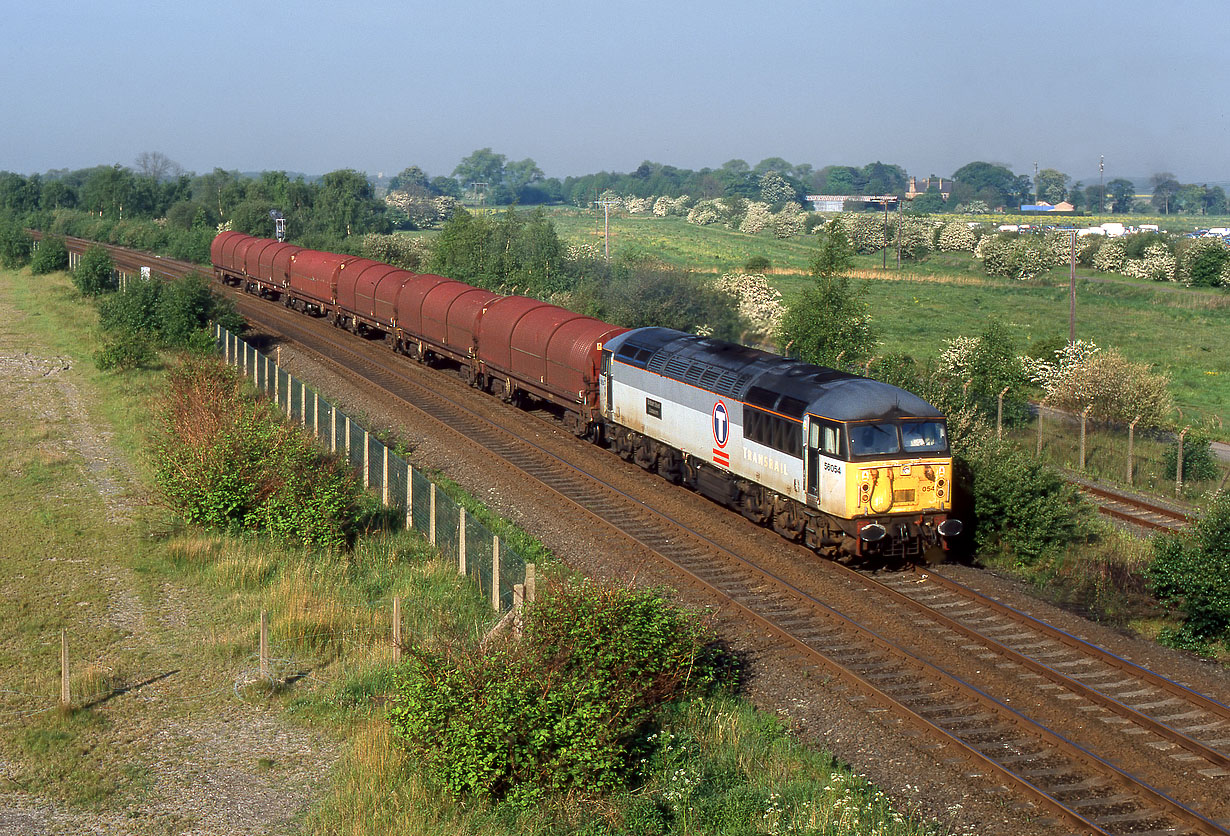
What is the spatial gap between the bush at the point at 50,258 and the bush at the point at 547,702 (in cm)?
7089

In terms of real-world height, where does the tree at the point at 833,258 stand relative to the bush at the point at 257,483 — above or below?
above

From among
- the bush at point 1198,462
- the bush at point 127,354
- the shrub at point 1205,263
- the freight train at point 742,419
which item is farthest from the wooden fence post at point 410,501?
the shrub at point 1205,263

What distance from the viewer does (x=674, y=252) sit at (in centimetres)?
11100

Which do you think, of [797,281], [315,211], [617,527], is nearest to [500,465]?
[617,527]

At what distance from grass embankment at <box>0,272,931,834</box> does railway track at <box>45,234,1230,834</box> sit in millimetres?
2089

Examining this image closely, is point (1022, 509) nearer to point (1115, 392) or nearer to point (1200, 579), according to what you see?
point (1200, 579)

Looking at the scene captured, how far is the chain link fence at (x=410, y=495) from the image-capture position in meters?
17.1

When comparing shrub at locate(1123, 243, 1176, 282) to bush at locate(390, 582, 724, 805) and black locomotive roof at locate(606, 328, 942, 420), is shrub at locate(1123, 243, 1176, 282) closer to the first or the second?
black locomotive roof at locate(606, 328, 942, 420)

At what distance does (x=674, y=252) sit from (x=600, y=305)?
219 feet

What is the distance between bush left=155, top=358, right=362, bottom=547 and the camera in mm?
20281

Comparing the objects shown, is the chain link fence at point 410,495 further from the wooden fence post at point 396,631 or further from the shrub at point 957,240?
the shrub at point 957,240

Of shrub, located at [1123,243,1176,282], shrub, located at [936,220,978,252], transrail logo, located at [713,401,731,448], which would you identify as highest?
shrub, located at [936,220,978,252]

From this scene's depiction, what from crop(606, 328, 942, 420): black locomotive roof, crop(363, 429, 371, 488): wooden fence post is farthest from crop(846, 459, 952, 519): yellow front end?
crop(363, 429, 371, 488): wooden fence post

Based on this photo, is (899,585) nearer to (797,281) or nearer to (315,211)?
(797,281)
